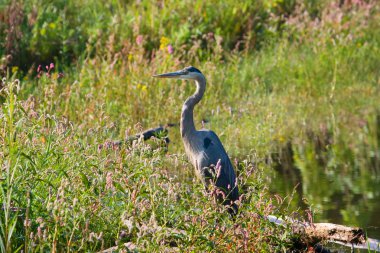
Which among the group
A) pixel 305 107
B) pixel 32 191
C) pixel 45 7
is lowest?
pixel 305 107

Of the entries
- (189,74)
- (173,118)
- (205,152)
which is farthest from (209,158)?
(173,118)

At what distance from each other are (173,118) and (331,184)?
2.48 metres

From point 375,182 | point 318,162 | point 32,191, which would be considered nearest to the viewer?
point 32,191

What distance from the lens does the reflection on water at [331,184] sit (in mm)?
Answer: 6797

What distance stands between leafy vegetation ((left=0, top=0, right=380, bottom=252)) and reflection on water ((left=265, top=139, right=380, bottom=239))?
1.1 inches

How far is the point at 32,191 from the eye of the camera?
4.70 meters

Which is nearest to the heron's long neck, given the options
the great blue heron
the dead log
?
the great blue heron

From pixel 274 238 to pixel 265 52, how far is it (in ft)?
26.8

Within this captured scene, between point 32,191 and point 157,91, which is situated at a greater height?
point 32,191

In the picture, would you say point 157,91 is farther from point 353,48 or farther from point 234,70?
point 353,48

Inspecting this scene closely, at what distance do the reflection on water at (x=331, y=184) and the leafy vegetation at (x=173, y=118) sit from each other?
0.09 ft

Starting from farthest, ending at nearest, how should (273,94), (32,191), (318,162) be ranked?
(273,94) → (318,162) → (32,191)

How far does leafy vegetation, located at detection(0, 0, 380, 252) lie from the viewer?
4676 mm

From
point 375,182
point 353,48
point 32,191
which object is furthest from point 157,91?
point 32,191
